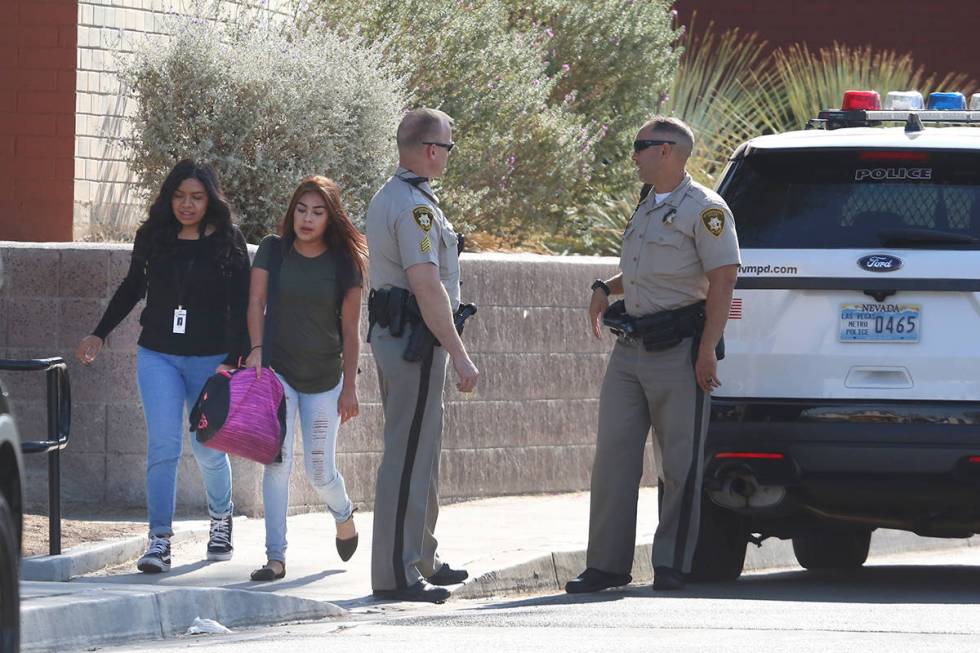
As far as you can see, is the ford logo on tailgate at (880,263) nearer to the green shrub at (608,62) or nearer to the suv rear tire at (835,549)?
the suv rear tire at (835,549)

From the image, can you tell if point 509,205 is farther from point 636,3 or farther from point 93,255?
point 93,255

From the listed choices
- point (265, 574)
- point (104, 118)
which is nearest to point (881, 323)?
point (265, 574)

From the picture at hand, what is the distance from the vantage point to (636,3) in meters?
18.8

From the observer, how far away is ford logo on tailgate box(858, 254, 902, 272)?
856cm

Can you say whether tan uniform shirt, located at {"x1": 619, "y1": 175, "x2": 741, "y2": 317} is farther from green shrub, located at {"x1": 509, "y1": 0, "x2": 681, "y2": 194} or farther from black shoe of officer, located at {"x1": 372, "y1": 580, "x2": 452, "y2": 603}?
green shrub, located at {"x1": 509, "y1": 0, "x2": 681, "y2": 194}

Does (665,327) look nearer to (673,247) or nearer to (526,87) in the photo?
(673,247)

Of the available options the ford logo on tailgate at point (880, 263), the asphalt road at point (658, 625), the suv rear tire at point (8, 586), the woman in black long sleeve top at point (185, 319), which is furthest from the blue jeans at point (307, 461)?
the suv rear tire at point (8, 586)

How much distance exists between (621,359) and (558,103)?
9.58 metres

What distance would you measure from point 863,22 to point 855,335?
17275 mm

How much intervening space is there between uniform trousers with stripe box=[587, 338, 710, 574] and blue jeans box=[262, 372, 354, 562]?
119cm

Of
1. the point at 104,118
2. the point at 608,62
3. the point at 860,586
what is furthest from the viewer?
the point at 608,62

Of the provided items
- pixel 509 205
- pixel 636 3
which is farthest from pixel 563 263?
pixel 636 3

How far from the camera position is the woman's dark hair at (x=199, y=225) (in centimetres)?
951

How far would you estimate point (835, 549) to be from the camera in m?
11.0
